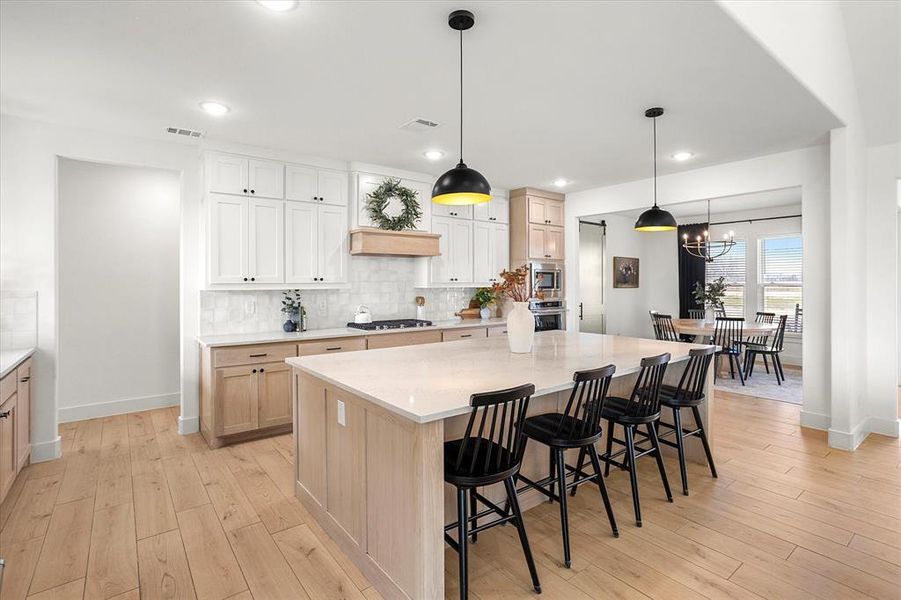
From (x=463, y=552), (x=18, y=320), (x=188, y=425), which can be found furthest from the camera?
(x=188, y=425)

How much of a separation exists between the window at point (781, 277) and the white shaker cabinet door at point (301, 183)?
23.8ft

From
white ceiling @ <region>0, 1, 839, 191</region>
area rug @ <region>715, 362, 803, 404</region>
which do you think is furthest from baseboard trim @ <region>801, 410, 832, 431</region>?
white ceiling @ <region>0, 1, 839, 191</region>

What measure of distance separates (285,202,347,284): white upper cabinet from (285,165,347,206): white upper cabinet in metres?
0.07

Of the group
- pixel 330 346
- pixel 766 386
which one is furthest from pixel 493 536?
pixel 766 386

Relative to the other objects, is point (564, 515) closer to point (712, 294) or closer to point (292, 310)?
point (292, 310)

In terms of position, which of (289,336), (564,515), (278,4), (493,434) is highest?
(278,4)

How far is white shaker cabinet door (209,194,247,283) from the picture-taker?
13.5ft

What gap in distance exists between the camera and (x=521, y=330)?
3.15m

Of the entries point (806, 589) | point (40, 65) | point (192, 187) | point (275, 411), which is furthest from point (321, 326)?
point (806, 589)

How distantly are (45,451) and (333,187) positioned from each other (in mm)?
3278

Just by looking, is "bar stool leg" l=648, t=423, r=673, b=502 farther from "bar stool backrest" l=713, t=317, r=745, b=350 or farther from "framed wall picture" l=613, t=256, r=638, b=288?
"framed wall picture" l=613, t=256, r=638, b=288

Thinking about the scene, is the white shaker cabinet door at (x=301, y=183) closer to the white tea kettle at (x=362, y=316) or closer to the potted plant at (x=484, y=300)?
the white tea kettle at (x=362, y=316)

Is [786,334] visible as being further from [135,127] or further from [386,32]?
[135,127]

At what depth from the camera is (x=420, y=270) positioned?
5.73 m
